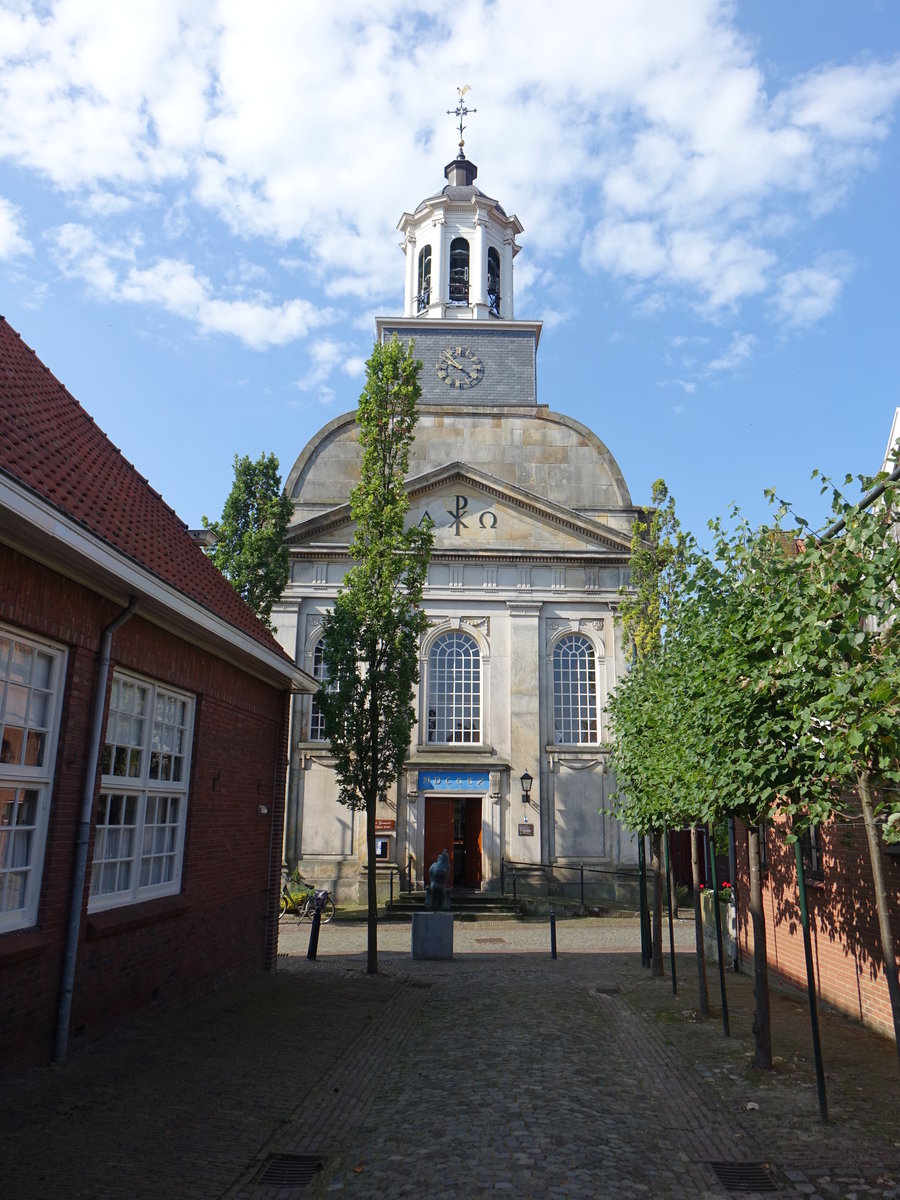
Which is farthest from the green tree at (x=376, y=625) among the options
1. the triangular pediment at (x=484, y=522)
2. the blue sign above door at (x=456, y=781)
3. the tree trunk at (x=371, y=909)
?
the triangular pediment at (x=484, y=522)

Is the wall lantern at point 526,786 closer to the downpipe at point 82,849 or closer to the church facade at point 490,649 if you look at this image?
the church facade at point 490,649

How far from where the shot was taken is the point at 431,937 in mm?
16109

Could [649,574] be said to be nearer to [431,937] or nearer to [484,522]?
[484,522]

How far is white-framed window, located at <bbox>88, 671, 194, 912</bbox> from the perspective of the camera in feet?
28.6

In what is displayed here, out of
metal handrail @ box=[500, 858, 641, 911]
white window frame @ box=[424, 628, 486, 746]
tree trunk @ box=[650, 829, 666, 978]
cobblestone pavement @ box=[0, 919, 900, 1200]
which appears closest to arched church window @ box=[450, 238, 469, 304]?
white window frame @ box=[424, 628, 486, 746]

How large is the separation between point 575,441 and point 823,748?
71.0ft

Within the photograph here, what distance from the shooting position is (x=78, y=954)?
7871 mm

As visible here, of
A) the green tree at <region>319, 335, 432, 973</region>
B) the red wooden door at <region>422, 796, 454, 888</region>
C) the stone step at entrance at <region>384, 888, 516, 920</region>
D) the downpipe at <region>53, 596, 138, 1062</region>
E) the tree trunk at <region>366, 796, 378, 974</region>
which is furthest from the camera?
the red wooden door at <region>422, 796, 454, 888</region>

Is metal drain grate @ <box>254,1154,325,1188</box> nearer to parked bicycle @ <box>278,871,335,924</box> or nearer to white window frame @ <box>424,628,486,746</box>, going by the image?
parked bicycle @ <box>278,871,335,924</box>

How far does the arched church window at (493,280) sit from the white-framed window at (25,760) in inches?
1037

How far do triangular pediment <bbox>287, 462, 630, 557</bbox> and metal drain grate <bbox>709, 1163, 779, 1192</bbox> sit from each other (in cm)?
2053

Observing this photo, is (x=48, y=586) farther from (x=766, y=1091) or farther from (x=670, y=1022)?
(x=670, y=1022)

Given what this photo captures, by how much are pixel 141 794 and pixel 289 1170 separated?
4.51 m

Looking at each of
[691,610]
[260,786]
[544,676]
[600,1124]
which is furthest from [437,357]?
[600,1124]
